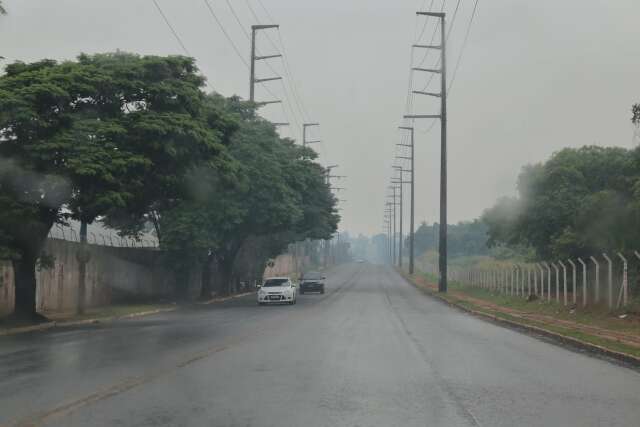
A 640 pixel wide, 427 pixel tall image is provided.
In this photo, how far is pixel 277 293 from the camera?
3938cm

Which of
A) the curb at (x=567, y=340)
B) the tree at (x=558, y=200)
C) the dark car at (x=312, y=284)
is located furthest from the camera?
the dark car at (x=312, y=284)

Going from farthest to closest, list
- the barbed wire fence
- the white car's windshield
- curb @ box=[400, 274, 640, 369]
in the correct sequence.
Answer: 1. the white car's windshield
2. the barbed wire fence
3. curb @ box=[400, 274, 640, 369]

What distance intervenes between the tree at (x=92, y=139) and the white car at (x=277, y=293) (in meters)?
11.8

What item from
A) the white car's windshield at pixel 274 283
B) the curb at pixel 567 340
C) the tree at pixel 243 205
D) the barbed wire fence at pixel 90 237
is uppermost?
the tree at pixel 243 205

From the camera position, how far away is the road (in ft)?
29.8

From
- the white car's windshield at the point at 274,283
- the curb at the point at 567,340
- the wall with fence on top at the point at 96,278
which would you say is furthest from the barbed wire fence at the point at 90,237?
the curb at the point at 567,340

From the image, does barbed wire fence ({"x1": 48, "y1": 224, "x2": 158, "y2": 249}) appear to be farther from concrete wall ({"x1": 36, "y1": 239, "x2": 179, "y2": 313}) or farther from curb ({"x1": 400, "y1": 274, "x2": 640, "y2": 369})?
curb ({"x1": 400, "y1": 274, "x2": 640, "y2": 369})

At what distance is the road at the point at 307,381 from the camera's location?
29.8 ft

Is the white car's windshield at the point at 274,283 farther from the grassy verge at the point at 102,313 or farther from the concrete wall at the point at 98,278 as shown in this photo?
the concrete wall at the point at 98,278

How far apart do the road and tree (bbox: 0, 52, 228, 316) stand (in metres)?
4.87

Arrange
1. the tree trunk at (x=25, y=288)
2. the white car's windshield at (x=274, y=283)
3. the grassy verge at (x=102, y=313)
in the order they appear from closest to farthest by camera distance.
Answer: the tree trunk at (x=25, y=288), the grassy verge at (x=102, y=313), the white car's windshield at (x=274, y=283)

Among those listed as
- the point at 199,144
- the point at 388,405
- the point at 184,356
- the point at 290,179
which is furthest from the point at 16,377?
the point at 290,179

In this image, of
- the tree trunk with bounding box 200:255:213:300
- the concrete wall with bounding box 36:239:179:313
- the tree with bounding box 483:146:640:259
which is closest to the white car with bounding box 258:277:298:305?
the concrete wall with bounding box 36:239:179:313

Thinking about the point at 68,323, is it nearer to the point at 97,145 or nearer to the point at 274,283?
the point at 97,145
